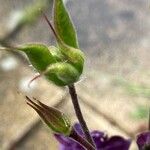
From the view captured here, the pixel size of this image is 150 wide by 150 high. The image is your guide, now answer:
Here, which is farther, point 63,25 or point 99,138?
point 99,138

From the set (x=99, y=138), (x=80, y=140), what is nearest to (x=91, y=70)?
(x=99, y=138)

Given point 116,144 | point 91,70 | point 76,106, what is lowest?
point 91,70

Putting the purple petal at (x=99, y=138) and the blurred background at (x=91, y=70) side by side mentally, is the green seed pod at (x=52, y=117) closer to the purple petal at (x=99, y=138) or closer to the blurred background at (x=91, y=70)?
the purple petal at (x=99, y=138)

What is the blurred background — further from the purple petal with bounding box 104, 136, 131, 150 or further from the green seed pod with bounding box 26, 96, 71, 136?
the green seed pod with bounding box 26, 96, 71, 136

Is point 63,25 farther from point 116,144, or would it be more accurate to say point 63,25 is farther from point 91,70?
point 91,70

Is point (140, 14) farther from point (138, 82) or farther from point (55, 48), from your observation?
point (55, 48)

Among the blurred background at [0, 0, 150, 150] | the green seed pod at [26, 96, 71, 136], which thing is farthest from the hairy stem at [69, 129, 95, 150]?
the blurred background at [0, 0, 150, 150]

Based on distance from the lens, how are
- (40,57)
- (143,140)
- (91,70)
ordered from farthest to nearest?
(91,70)
(143,140)
(40,57)
